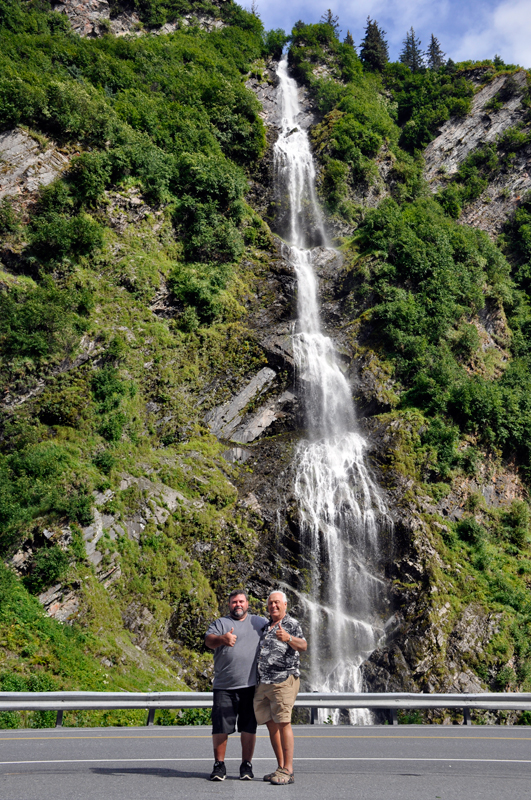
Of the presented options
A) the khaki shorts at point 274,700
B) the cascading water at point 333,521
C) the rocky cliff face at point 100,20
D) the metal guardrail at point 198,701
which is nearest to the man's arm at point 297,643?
the khaki shorts at point 274,700

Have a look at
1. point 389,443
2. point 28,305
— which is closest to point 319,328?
point 389,443

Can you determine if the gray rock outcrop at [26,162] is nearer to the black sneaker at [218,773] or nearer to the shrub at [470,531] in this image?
the shrub at [470,531]

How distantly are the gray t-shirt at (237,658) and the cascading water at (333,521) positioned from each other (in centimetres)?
988

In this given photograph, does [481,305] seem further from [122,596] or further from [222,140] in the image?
[122,596]

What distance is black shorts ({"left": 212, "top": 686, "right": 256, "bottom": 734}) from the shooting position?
4.77 meters

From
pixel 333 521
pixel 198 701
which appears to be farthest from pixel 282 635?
pixel 333 521

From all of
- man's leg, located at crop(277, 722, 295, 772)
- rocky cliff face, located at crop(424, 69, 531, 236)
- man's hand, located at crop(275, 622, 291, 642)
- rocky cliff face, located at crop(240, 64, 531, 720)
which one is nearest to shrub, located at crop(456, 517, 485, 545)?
rocky cliff face, located at crop(240, 64, 531, 720)

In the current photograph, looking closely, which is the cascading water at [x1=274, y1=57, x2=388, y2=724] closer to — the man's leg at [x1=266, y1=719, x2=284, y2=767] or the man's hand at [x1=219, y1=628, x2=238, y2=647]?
the man's leg at [x1=266, y1=719, x2=284, y2=767]

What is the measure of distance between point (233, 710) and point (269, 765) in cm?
136

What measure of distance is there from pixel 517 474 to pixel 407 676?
37.0ft

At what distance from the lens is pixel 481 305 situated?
2786 centimetres

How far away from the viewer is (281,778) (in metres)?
4.55

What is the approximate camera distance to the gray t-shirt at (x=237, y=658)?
4.81m

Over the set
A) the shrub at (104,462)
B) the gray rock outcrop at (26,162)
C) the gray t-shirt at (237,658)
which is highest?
the gray rock outcrop at (26,162)
